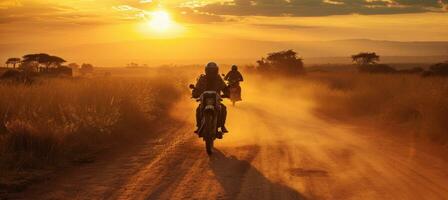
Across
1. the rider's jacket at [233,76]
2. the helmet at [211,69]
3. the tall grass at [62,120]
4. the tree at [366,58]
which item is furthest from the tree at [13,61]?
the helmet at [211,69]

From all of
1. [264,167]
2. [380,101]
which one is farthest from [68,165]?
[380,101]

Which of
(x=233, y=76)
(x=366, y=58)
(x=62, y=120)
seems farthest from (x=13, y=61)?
(x=62, y=120)

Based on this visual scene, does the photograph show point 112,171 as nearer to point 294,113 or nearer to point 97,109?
point 97,109

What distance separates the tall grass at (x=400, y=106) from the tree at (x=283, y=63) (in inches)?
1134

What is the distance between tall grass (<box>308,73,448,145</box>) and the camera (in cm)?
1648

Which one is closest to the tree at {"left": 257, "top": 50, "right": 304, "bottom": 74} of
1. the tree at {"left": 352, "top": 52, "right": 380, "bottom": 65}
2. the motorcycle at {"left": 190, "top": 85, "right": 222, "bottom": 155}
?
the tree at {"left": 352, "top": 52, "right": 380, "bottom": 65}

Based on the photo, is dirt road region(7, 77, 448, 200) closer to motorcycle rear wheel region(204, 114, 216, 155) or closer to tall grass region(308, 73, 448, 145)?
motorcycle rear wheel region(204, 114, 216, 155)

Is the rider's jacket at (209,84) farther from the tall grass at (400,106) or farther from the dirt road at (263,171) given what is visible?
the tall grass at (400,106)

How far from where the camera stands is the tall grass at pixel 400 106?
1648 centimetres

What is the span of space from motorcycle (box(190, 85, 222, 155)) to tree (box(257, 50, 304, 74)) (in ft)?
167

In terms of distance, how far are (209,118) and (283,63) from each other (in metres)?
52.2

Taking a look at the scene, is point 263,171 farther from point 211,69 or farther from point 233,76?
point 233,76

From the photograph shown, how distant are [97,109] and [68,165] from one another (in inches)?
259

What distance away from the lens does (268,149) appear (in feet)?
45.7
